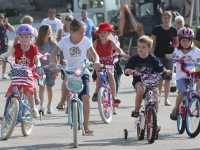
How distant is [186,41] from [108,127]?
6.72 feet

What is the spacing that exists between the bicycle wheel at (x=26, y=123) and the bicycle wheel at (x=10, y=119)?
247 mm

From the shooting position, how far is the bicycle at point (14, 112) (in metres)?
9.80

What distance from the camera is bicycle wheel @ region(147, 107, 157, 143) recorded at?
9.52 metres

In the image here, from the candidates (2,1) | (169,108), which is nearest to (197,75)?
(169,108)

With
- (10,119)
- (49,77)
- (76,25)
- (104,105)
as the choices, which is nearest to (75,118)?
(10,119)

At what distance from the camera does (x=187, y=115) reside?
1034cm

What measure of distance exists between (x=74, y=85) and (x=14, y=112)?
1.02 m

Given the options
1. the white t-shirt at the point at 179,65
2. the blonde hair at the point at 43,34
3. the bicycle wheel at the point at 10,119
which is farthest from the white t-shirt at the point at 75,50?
the blonde hair at the point at 43,34

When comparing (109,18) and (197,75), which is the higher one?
(109,18)

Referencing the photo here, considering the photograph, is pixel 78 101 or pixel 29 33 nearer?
pixel 78 101

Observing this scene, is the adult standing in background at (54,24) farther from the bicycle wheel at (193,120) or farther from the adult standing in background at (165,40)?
the bicycle wheel at (193,120)


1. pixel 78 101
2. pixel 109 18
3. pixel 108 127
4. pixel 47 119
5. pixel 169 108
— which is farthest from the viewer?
pixel 109 18

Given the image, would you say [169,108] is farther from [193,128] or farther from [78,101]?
[78,101]

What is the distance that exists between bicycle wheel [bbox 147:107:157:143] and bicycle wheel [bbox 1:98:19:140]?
6.14 feet
